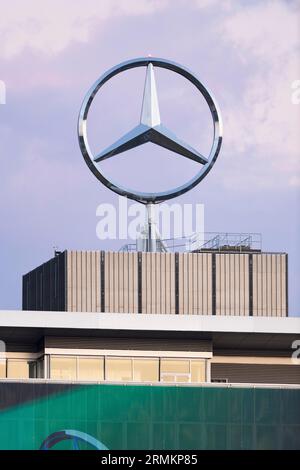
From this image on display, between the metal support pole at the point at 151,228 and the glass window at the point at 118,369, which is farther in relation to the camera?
the metal support pole at the point at 151,228

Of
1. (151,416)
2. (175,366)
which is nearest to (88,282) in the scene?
(175,366)

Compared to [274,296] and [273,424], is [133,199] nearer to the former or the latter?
[274,296]

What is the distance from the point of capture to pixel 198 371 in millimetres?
89500

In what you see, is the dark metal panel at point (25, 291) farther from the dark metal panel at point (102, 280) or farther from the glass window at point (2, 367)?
the glass window at point (2, 367)

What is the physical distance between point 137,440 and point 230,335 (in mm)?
21817

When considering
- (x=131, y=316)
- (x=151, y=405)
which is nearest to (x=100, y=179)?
(x=131, y=316)

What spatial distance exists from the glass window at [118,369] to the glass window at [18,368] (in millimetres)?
4835

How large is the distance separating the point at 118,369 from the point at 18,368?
595 centimetres

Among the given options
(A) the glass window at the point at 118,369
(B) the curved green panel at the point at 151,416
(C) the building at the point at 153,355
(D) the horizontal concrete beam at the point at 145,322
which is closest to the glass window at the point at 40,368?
(C) the building at the point at 153,355

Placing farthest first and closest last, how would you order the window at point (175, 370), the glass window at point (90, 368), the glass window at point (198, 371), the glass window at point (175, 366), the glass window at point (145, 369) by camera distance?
the glass window at point (175, 366) < the glass window at point (198, 371) < the window at point (175, 370) < the glass window at point (145, 369) < the glass window at point (90, 368)

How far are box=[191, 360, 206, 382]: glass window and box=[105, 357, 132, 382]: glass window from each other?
3.59 meters

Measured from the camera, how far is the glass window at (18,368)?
8981cm

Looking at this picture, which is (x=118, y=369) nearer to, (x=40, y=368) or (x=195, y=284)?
(x=40, y=368)

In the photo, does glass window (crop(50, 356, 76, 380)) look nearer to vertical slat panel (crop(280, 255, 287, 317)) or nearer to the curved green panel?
the curved green panel
